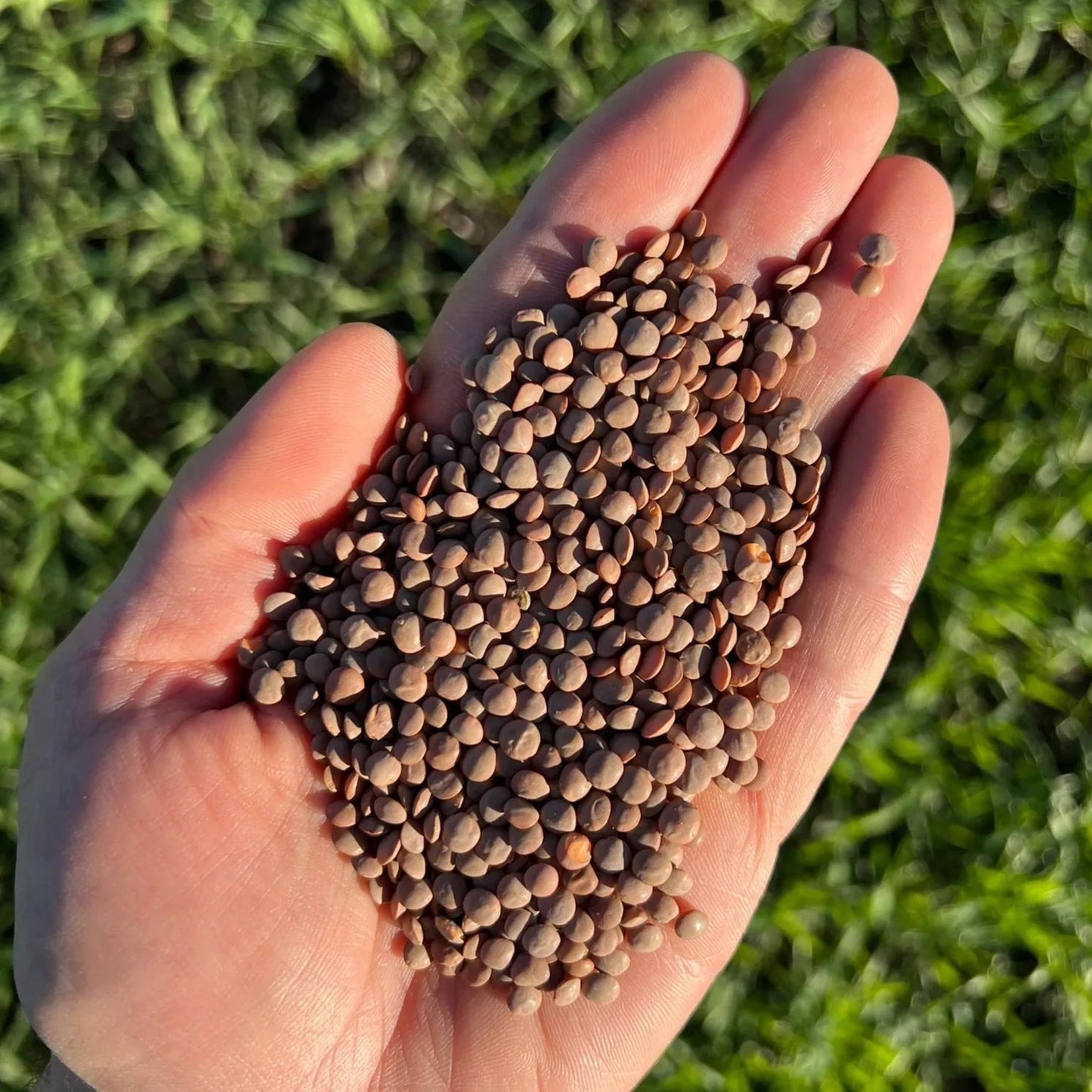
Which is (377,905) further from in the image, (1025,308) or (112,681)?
(1025,308)

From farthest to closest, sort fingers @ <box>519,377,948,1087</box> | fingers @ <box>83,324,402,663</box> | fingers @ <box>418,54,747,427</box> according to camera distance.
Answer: fingers @ <box>418,54,747,427</box>
fingers @ <box>519,377,948,1087</box>
fingers @ <box>83,324,402,663</box>

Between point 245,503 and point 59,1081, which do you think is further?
point 59,1081

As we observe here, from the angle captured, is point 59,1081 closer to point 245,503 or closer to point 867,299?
point 245,503

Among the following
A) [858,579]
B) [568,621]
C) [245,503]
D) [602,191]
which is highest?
[602,191]

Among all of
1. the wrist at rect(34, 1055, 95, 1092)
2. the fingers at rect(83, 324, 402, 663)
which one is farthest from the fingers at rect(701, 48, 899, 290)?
the wrist at rect(34, 1055, 95, 1092)

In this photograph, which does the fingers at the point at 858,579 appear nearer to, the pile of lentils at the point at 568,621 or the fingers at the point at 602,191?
the pile of lentils at the point at 568,621

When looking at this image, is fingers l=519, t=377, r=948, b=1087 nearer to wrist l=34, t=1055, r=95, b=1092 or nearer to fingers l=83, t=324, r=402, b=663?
fingers l=83, t=324, r=402, b=663

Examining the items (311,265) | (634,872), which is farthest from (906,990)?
(311,265)

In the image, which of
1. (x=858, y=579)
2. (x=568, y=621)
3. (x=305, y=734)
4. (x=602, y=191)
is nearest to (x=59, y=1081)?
(x=305, y=734)
